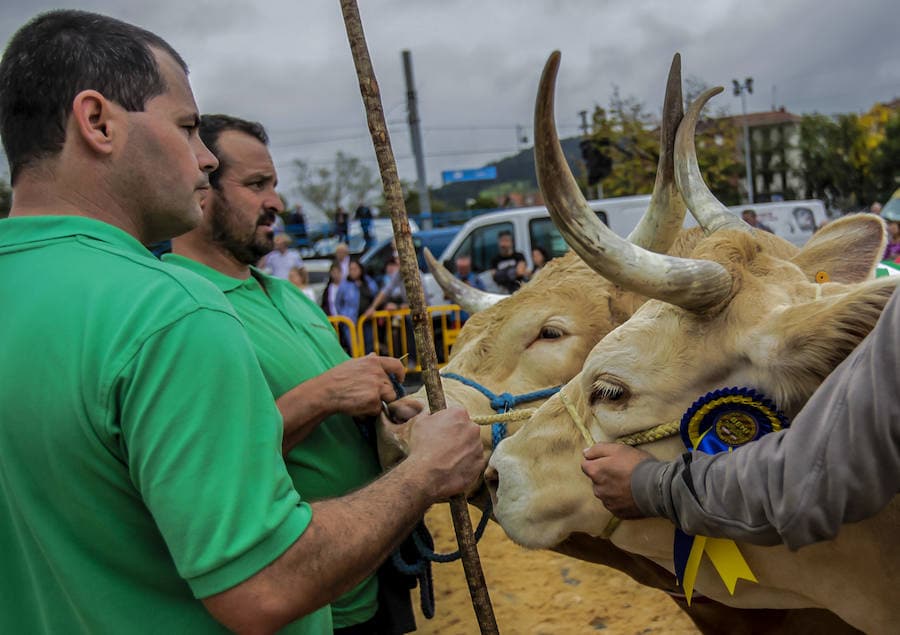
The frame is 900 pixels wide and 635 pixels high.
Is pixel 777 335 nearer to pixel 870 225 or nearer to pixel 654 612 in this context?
pixel 870 225

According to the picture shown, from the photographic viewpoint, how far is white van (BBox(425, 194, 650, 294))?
1159 cm

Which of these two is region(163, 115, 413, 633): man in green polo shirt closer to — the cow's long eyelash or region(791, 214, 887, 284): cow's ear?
the cow's long eyelash

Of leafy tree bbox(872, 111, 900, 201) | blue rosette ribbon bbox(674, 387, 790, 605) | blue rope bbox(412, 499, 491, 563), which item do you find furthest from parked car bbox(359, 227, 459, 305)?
leafy tree bbox(872, 111, 900, 201)

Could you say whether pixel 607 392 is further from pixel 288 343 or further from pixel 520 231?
pixel 520 231

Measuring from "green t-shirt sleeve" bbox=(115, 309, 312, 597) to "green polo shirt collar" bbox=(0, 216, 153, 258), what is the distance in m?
0.28

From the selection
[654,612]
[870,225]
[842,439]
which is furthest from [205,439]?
[654,612]

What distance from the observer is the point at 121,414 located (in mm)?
1246

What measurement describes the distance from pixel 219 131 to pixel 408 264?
1.07m

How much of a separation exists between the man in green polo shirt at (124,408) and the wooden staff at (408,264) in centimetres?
49

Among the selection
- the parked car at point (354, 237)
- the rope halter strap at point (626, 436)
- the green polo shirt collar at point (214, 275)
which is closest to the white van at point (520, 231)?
the green polo shirt collar at point (214, 275)

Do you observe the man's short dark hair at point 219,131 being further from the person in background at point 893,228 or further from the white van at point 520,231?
the person in background at point 893,228

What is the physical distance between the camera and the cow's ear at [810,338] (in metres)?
1.56

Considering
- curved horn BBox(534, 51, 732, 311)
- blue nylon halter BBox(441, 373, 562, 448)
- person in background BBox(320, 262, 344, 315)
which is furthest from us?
person in background BBox(320, 262, 344, 315)

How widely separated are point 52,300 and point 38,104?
40 cm
